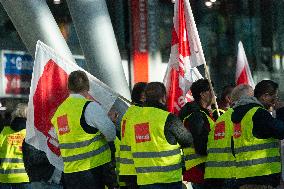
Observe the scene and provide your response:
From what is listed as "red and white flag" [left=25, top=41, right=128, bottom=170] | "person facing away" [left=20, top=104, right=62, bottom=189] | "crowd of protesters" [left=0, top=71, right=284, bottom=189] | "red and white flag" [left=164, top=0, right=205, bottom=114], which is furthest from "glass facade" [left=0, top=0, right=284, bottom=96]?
"crowd of protesters" [left=0, top=71, right=284, bottom=189]

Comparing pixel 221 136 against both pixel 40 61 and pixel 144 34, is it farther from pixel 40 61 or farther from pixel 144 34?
pixel 144 34

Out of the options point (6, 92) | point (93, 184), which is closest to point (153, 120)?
point (93, 184)

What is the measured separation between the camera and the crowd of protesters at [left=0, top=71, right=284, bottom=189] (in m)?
8.70

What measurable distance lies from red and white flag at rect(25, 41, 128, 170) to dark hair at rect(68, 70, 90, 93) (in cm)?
78

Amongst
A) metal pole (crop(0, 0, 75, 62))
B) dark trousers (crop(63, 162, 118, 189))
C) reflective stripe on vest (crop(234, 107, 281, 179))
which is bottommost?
dark trousers (crop(63, 162, 118, 189))

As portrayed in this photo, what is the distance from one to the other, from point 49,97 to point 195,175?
1.81 meters

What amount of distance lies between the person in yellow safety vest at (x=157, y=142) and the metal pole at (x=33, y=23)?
6.03m

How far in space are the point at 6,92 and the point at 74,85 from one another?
10.6 m

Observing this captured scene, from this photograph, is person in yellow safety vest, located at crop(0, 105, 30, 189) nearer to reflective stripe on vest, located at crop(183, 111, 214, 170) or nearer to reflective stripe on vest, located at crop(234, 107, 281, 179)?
reflective stripe on vest, located at crop(183, 111, 214, 170)

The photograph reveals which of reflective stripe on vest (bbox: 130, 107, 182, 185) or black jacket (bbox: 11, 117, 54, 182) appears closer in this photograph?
reflective stripe on vest (bbox: 130, 107, 182, 185)

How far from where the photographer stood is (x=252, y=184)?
875cm

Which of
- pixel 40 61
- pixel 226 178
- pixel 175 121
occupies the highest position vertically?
pixel 40 61

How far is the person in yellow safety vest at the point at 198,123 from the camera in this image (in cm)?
975

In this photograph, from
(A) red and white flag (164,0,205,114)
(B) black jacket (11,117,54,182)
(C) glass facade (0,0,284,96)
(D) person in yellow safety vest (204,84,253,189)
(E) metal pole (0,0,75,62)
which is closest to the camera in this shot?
(D) person in yellow safety vest (204,84,253,189)
